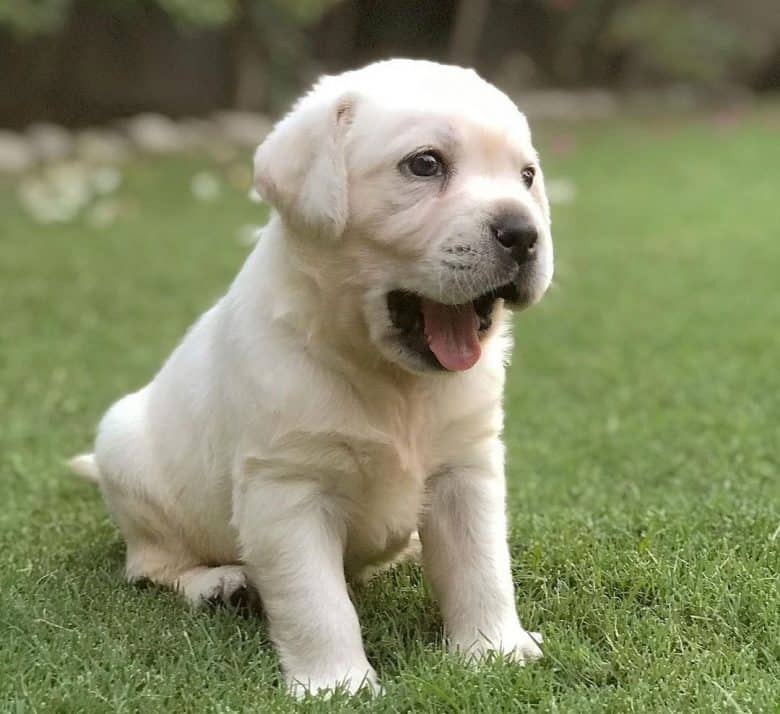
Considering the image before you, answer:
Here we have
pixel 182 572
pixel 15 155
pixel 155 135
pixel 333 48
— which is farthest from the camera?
pixel 333 48

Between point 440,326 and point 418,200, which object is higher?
point 418,200

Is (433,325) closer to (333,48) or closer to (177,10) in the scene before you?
(177,10)

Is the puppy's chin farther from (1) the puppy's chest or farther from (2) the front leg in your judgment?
(2) the front leg

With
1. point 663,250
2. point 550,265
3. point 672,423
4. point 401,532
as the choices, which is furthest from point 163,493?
point 663,250

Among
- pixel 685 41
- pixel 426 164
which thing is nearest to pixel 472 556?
pixel 426 164

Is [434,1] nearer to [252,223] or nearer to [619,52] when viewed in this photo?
[619,52]

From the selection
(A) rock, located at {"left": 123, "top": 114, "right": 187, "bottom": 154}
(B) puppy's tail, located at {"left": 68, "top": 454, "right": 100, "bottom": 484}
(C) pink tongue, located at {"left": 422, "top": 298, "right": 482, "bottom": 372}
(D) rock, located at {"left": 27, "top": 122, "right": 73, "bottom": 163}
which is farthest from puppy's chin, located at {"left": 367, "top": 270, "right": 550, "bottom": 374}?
(A) rock, located at {"left": 123, "top": 114, "right": 187, "bottom": 154}
